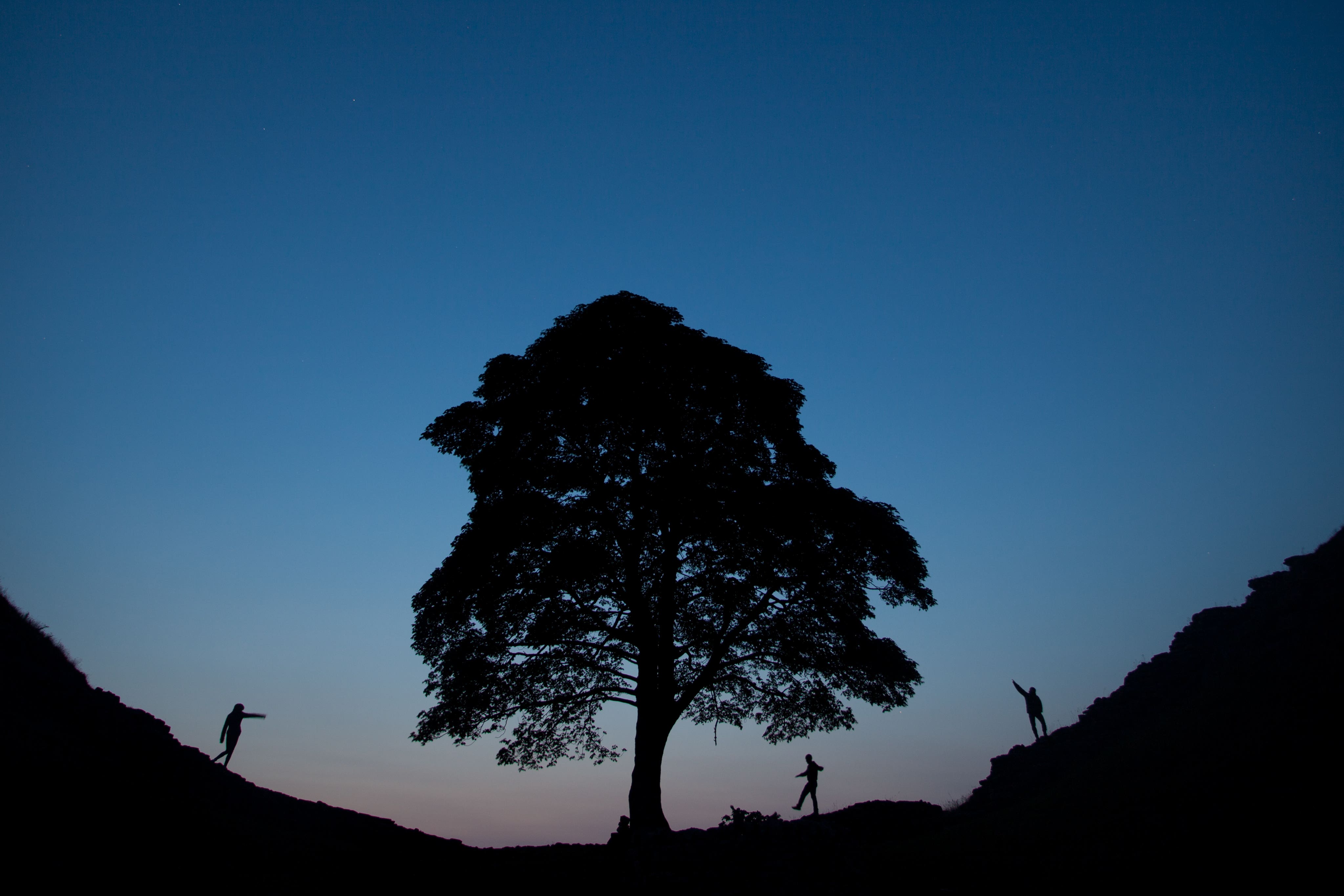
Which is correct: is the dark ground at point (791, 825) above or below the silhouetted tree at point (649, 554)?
below

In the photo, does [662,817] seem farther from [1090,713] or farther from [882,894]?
[1090,713]

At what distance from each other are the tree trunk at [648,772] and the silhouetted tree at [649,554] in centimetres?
5

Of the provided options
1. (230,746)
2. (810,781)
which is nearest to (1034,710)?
(810,781)

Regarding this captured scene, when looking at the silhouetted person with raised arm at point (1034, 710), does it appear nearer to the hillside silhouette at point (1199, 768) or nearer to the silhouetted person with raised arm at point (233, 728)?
the hillside silhouette at point (1199, 768)

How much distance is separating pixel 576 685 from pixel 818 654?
638cm

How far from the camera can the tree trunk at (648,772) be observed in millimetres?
17234

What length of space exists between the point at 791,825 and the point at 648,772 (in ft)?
19.0

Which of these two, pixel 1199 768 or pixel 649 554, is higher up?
pixel 649 554

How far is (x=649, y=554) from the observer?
19016 mm

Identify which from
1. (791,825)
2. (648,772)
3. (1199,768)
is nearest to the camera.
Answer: (791,825)

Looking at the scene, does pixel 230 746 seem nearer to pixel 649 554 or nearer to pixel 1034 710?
pixel 649 554

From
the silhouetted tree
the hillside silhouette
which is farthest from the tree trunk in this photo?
the hillside silhouette

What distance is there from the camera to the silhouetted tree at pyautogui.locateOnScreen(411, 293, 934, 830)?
18.3 metres

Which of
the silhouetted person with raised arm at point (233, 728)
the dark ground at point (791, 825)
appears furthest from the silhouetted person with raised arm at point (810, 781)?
the silhouetted person with raised arm at point (233, 728)
